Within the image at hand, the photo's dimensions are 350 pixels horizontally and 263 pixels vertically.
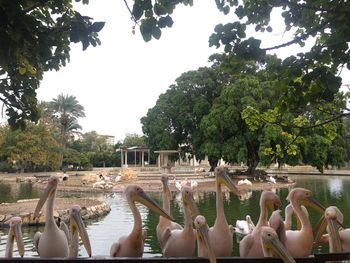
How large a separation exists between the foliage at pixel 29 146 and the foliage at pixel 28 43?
41790 mm

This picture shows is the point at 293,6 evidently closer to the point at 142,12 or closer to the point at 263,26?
the point at 263,26

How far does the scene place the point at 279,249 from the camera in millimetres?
3459

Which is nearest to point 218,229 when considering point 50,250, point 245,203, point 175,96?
point 50,250

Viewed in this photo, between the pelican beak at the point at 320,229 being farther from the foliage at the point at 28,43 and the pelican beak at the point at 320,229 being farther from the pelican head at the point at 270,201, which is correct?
the foliage at the point at 28,43

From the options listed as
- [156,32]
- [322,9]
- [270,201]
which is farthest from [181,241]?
[322,9]

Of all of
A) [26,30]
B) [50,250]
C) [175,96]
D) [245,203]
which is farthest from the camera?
[175,96]

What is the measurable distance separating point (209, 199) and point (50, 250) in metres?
17.3

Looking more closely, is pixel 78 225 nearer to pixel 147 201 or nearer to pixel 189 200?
A: pixel 147 201

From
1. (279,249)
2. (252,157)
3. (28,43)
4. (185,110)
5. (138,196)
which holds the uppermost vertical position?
(185,110)

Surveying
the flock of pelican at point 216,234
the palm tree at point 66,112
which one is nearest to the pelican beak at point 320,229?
the flock of pelican at point 216,234

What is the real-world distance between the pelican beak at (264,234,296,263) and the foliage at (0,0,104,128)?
7.31 feet

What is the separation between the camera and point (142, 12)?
354 centimetres

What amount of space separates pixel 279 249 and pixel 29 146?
4565 centimetres

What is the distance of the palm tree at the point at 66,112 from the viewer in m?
60.1
